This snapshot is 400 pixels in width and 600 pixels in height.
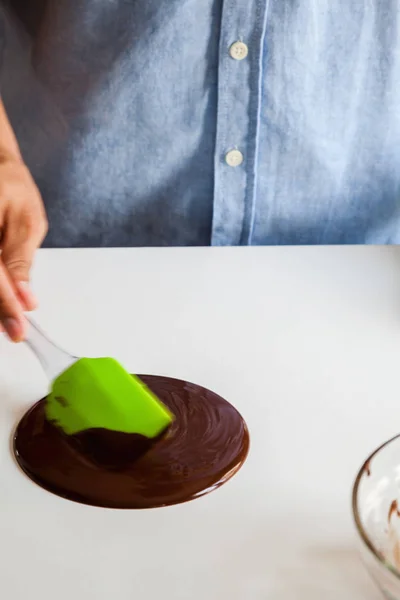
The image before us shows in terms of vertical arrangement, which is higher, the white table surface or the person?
the person

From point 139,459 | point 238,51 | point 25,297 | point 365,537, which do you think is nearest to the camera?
point 365,537

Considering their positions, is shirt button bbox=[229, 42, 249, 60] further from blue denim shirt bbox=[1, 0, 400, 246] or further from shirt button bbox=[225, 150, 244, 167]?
shirt button bbox=[225, 150, 244, 167]

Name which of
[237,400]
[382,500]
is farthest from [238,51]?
[382,500]

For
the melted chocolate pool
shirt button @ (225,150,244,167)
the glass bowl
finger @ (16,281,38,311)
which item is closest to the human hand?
finger @ (16,281,38,311)

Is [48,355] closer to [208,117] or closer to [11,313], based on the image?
[11,313]

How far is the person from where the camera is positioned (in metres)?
0.96

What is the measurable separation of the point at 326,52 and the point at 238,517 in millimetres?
651

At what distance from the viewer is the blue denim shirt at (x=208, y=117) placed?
97 centimetres

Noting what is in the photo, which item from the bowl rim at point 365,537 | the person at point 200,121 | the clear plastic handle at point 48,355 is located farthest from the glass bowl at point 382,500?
the person at point 200,121

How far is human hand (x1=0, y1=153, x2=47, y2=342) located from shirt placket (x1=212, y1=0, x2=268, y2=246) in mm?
267

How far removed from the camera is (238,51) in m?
0.96

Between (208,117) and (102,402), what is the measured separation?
1.56 ft

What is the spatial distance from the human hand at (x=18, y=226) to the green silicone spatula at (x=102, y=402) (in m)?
0.09

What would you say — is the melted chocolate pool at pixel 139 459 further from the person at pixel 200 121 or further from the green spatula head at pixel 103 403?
the person at pixel 200 121
